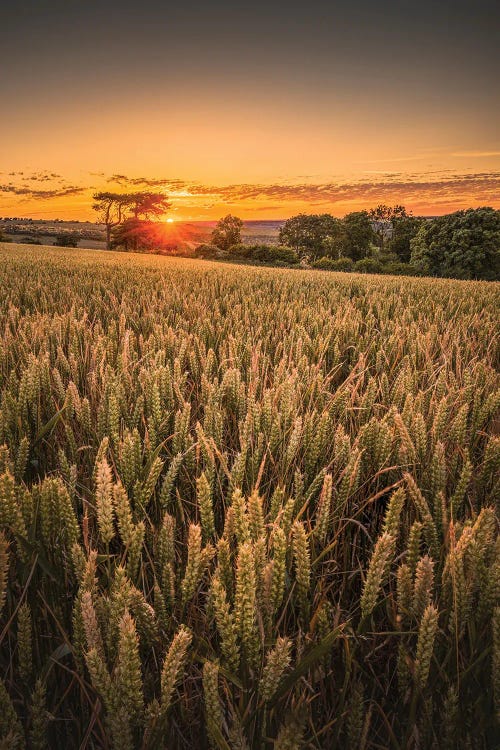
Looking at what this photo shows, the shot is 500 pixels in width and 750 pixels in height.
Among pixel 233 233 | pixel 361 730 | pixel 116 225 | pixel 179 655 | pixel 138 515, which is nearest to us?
pixel 179 655

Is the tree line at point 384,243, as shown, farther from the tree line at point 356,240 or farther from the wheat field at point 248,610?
the wheat field at point 248,610

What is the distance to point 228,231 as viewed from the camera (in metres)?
84.8

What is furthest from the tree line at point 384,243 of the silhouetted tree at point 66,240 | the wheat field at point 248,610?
the wheat field at point 248,610

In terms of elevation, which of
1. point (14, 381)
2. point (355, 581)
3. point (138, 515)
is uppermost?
point (14, 381)

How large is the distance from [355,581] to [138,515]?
20.5 inches

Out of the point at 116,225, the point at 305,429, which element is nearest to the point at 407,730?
the point at 305,429

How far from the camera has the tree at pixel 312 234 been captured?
7438 cm

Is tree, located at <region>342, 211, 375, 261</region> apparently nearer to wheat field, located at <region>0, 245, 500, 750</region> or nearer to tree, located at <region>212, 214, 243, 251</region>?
tree, located at <region>212, 214, 243, 251</region>

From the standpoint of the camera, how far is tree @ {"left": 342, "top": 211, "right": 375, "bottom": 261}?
238 ft

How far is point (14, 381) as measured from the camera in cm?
160

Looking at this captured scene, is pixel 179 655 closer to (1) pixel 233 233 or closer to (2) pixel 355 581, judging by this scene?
(2) pixel 355 581

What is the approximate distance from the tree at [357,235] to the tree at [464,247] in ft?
84.3

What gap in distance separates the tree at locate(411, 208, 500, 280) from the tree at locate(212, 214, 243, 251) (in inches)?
1793

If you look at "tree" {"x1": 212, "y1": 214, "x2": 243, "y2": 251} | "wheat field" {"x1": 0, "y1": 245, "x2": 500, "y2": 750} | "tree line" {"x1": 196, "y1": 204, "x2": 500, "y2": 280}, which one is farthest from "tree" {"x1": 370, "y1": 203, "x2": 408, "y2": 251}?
"wheat field" {"x1": 0, "y1": 245, "x2": 500, "y2": 750}
